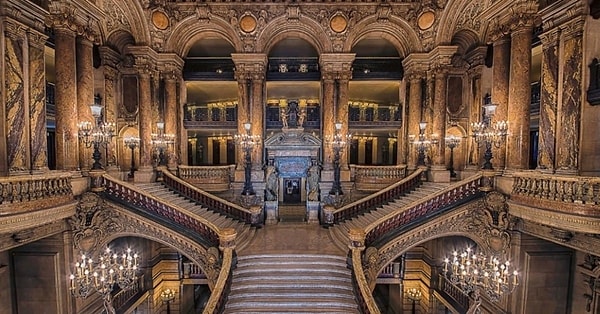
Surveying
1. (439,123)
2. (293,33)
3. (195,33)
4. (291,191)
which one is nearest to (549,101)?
(439,123)

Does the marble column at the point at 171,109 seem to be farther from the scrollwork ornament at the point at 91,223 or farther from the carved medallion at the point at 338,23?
the carved medallion at the point at 338,23

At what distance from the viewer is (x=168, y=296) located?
41.5 ft

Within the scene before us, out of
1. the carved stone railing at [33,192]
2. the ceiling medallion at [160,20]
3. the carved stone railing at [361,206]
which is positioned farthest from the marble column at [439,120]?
the carved stone railing at [33,192]

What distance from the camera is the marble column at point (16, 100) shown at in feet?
23.7

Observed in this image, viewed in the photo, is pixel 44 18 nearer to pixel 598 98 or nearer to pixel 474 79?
pixel 598 98

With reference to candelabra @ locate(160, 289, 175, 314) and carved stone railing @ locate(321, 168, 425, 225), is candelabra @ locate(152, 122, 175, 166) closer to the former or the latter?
candelabra @ locate(160, 289, 175, 314)

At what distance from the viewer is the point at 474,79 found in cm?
1316

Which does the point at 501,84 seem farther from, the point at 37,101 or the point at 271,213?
the point at 37,101

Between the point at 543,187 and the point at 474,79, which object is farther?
the point at 474,79

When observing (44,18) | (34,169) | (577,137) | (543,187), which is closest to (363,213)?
(543,187)

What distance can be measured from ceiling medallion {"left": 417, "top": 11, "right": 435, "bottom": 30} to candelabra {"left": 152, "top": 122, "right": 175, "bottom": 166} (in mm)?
12429

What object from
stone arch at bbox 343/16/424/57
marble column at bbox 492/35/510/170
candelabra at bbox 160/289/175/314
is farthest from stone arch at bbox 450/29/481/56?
candelabra at bbox 160/289/175/314

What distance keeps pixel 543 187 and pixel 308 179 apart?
8155mm

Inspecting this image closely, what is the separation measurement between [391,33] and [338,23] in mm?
2700
